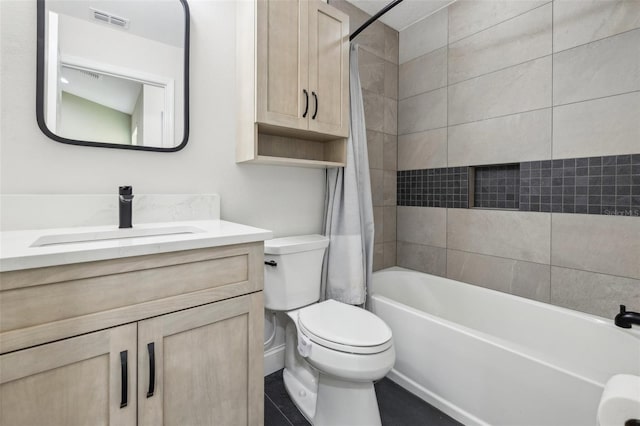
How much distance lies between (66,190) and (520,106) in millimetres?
2401

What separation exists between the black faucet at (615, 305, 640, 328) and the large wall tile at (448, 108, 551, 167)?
34.0 inches

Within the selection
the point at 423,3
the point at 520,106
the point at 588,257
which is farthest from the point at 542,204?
the point at 423,3

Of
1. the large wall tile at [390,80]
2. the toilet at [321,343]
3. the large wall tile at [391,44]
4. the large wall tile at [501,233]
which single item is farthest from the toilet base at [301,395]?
the large wall tile at [391,44]

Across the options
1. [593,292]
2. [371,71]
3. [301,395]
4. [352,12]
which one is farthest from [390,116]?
[301,395]

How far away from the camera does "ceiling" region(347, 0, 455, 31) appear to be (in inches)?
83.5

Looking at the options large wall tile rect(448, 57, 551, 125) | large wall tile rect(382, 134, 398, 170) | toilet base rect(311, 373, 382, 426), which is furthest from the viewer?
large wall tile rect(382, 134, 398, 170)

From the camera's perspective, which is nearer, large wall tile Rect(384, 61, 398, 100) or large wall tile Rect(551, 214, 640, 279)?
large wall tile Rect(551, 214, 640, 279)

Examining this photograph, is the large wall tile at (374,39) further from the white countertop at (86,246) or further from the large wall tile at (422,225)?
the white countertop at (86,246)

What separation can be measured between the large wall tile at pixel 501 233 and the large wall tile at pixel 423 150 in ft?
1.35

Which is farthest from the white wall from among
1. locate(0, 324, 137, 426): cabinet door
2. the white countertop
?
locate(0, 324, 137, 426): cabinet door

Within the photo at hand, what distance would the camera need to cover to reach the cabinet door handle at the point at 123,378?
82cm

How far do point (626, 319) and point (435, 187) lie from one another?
1260 millimetres

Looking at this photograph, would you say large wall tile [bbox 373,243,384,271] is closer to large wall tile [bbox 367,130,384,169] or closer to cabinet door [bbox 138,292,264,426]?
large wall tile [bbox 367,130,384,169]

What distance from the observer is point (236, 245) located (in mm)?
1029
